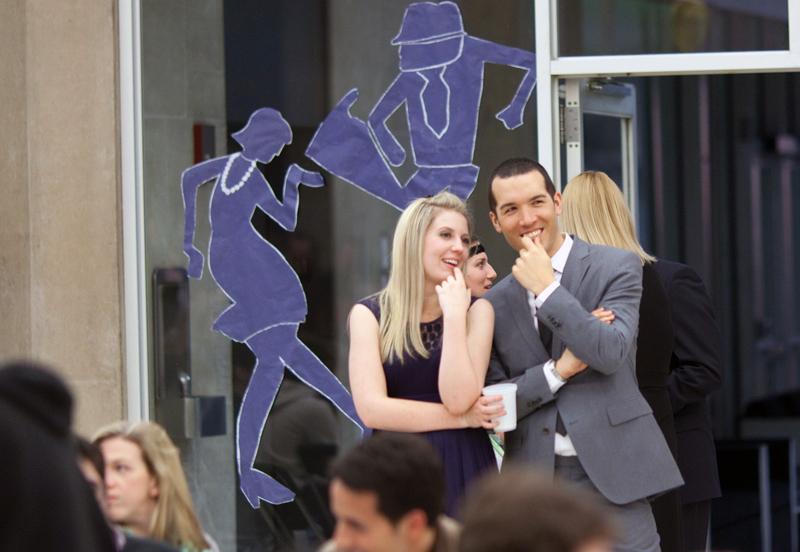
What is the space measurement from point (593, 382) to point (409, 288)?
613 mm

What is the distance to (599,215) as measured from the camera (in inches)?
189

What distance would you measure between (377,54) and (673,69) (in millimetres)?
1272

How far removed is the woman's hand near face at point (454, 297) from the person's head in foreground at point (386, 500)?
124 centimetres

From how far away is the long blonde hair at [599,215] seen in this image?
4.79 m

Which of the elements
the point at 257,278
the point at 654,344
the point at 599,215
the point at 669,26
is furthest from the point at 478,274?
the point at 257,278

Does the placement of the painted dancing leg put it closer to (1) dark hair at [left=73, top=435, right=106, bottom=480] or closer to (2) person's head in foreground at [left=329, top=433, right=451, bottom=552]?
(1) dark hair at [left=73, top=435, right=106, bottom=480]

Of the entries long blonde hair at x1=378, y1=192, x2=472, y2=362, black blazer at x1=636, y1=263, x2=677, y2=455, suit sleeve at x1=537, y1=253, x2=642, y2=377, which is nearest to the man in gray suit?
suit sleeve at x1=537, y1=253, x2=642, y2=377

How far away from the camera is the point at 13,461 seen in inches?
92.0

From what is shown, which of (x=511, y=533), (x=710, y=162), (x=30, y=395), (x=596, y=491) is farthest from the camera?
(x=710, y=162)

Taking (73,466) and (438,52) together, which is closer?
(73,466)

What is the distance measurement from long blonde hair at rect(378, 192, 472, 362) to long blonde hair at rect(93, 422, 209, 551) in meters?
0.77

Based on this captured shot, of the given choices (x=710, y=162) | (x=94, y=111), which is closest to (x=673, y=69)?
(x=94, y=111)

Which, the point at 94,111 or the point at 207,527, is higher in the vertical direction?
the point at 94,111

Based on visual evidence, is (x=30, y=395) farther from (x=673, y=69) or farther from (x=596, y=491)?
(x=673, y=69)
